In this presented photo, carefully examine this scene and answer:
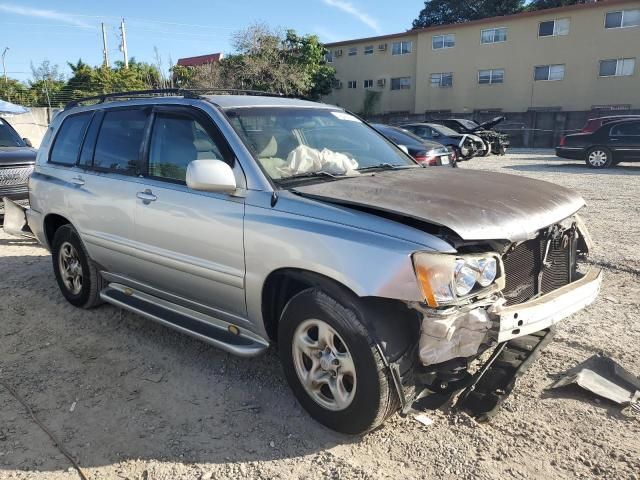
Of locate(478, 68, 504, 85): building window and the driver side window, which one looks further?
locate(478, 68, 504, 85): building window

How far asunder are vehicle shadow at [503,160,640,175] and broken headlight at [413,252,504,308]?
46.9 ft

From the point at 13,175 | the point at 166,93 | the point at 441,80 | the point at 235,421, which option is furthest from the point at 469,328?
the point at 441,80

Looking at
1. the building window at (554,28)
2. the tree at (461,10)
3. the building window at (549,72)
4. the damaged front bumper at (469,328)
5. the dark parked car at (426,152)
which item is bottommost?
the damaged front bumper at (469,328)

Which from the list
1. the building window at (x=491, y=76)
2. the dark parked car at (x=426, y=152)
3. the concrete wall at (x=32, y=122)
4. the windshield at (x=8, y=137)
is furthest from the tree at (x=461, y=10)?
the windshield at (x=8, y=137)

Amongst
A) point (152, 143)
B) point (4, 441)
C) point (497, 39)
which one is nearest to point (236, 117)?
point (152, 143)

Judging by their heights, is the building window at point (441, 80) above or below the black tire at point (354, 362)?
above

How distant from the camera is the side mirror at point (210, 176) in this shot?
10.0 ft

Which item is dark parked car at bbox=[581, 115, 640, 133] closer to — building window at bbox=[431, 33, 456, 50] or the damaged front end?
the damaged front end

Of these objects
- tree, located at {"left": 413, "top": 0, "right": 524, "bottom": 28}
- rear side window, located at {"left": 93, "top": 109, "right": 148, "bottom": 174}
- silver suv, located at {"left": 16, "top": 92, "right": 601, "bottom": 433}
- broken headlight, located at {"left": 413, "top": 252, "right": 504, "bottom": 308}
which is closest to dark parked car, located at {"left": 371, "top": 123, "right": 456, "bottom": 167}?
silver suv, located at {"left": 16, "top": 92, "right": 601, "bottom": 433}

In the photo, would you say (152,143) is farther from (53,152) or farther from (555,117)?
(555,117)

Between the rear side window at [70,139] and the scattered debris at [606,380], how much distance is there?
14.6 feet

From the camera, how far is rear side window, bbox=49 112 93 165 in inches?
188

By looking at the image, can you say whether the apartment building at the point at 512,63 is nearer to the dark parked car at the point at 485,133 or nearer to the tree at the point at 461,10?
the dark parked car at the point at 485,133

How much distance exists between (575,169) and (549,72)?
62.4 feet
